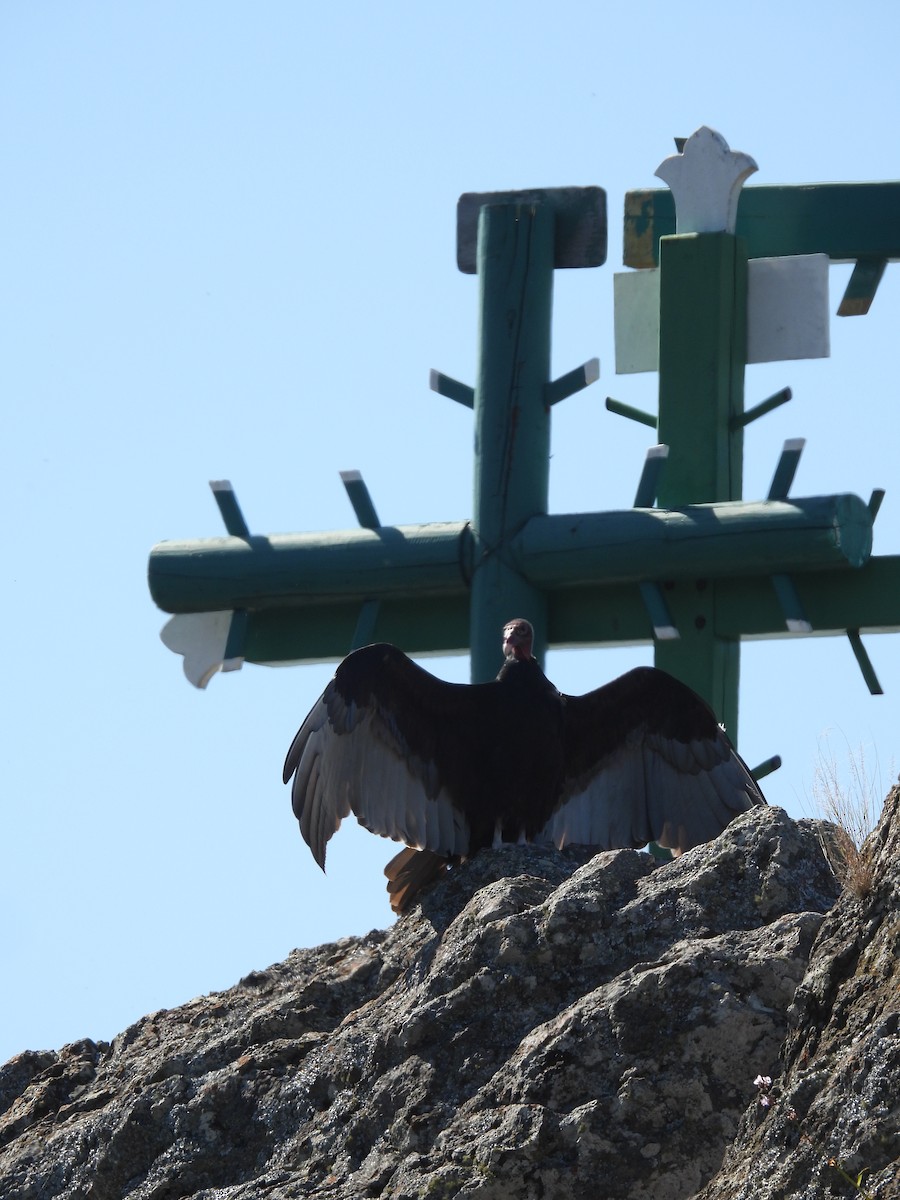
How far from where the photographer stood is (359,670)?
6188 millimetres

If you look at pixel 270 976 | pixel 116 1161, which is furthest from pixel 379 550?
pixel 116 1161

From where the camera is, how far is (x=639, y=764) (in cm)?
648

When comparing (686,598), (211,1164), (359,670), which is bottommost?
(211,1164)

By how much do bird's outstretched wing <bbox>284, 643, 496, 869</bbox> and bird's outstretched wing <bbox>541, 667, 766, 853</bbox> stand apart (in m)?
0.36

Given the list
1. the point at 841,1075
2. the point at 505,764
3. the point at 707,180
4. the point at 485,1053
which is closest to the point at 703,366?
the point at 707,180

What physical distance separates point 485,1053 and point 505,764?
1845 millimetres

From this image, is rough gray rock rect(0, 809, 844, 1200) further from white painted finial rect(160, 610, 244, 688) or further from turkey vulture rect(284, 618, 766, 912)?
white painted finial rect(160, 610, 244, 688)

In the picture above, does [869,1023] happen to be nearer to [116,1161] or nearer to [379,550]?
[116,1161]

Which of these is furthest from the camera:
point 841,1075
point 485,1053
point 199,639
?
point 199,639

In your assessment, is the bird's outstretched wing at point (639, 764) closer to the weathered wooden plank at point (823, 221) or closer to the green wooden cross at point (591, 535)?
the green wooden cross at point (591, 535)

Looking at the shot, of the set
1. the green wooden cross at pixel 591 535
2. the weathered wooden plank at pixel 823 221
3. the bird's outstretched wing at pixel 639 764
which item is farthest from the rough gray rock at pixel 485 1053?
the weathered wooden plank at pixel 823 221

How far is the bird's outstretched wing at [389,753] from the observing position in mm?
6129

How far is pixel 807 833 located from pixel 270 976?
5.62 feet

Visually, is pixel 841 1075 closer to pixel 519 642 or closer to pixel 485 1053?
pixel 485 1053
